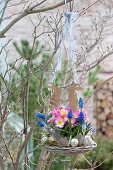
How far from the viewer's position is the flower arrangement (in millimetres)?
1614

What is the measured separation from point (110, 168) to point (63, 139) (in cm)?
351

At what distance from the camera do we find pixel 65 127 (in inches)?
64.9

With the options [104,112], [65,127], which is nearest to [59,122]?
[65,127]

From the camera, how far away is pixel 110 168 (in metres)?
4.84

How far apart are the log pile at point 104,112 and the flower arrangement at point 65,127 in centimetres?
458

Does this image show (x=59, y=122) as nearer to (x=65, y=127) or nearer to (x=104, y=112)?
(x=65, y=127)

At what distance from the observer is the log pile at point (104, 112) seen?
6.19 metres

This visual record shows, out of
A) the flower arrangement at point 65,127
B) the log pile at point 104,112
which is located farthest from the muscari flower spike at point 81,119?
the log pile at point 104,112

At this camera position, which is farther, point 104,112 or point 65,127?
point 104,112

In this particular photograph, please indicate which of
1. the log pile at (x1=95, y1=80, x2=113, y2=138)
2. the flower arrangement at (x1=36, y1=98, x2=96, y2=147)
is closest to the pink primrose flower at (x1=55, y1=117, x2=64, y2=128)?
the flower arrangement at (x1=36, y1=98, x2=96, y2=147)

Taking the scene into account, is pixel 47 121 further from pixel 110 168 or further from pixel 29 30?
pixel 29 30

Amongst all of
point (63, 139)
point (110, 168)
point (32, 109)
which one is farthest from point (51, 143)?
point (110, 168)

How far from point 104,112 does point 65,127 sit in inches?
186

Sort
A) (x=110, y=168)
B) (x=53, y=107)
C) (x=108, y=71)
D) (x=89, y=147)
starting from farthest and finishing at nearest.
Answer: (x=108, y=71) < (x=110, y=168) < (x=53, y=107) < (x=89, y=147)
